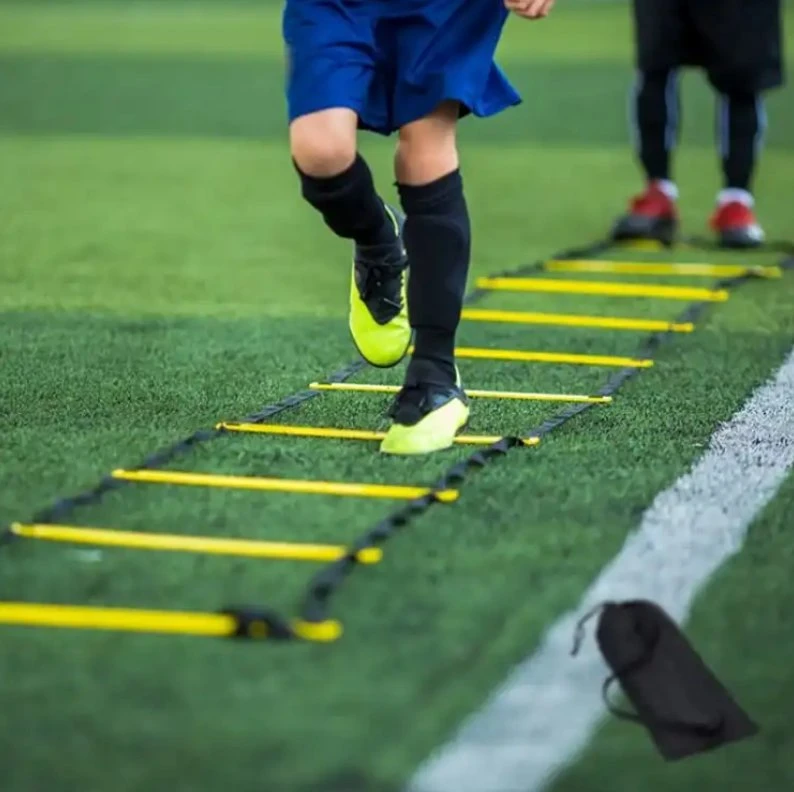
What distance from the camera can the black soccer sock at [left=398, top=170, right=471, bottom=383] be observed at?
405 cm

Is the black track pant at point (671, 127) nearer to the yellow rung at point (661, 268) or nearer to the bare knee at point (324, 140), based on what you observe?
the yellow rung at point (661, 268)

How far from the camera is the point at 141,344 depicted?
512 centimetres

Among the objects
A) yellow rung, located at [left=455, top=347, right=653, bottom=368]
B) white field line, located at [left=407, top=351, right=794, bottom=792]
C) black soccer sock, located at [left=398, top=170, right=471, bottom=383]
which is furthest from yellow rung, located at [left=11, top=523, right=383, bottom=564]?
yellow rung, located at [left=455, top=347, right=653, bottom=368]

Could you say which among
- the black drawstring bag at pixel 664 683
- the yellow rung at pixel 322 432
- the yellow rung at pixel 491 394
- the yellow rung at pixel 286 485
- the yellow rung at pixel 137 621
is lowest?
the yellow rung at pixel 491 394

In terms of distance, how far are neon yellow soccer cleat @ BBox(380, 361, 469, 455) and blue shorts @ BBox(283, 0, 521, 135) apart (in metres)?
0.50

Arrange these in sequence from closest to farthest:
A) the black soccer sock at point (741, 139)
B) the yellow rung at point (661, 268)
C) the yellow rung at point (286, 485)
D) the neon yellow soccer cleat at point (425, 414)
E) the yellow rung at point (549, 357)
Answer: the yellow rung at point (286, 485) < the neon yellow soccer cleat at point (425, 414) < the yellow rung at point (549, 357) < the yellow rung at point (661, 268) < the black soccer sock at point (741, 139)

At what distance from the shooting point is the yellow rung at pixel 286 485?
3.49 metres

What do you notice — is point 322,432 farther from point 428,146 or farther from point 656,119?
point 656,119

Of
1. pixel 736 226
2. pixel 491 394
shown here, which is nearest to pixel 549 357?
pixel 491 394

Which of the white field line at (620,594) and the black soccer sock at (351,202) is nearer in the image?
the white field line at (620,594)

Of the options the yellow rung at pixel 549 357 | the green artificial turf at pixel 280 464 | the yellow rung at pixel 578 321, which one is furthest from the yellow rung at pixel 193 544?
the yellow rung at pixel 578 321

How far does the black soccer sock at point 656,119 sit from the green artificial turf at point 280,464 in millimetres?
369

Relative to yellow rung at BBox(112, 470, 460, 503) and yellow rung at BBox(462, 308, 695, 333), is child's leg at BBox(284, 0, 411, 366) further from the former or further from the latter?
yellow rung at BBox(462, 308, 695, 333)

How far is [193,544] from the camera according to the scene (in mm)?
3166
